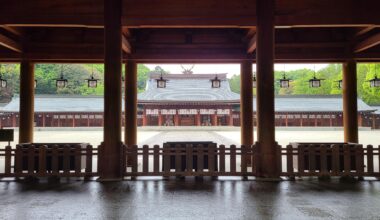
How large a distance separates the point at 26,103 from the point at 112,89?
545cm

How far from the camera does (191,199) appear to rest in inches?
202

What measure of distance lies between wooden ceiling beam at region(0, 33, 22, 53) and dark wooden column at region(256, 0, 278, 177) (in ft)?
25.5

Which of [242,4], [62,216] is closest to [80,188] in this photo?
[62,216]

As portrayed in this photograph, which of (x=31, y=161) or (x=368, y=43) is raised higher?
(x=368, y=43)

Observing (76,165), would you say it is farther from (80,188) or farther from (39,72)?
(39,72)

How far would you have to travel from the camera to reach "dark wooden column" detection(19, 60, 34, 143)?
33.5 ft

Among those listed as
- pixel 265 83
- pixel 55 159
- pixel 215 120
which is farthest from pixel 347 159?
pixel 215 120

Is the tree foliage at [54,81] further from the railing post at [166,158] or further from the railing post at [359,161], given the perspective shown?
the railing post at [359,161]

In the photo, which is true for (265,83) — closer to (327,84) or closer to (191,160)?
(191,160)

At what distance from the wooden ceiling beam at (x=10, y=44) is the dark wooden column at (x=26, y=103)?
610 millimetres

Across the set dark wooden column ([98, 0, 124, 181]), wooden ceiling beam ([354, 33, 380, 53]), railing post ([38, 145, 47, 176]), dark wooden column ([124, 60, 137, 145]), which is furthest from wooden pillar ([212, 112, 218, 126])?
railing post ([38, 145, 47, 176])

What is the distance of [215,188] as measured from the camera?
5.96m

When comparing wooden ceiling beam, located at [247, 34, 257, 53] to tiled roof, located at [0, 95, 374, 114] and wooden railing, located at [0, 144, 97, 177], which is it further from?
tiled roof, located at [0, 95, 374, 114]

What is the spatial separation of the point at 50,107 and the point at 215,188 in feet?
125
